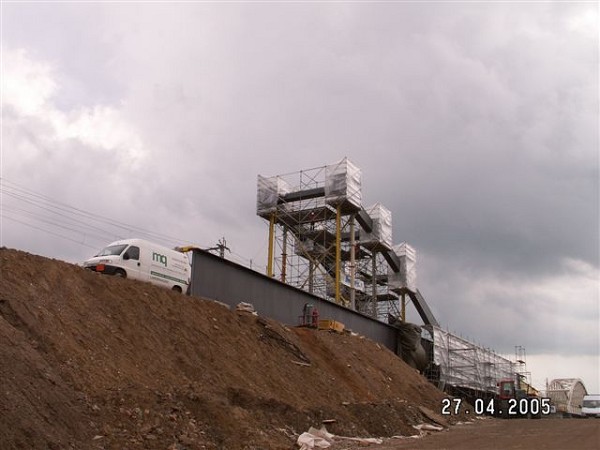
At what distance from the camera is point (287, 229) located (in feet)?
169

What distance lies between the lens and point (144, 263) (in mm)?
22188

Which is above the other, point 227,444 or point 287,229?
point 287,229

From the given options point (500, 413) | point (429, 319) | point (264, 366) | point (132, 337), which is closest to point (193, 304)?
point (264, 366)

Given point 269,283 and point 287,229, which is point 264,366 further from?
point 287,229

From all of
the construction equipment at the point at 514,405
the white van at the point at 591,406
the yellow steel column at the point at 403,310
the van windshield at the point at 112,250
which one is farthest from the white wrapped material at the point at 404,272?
the van windshield at the point at 112,250

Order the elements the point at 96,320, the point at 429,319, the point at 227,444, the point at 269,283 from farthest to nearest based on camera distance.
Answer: the point at 429,319
the point at 269,283
the point at 96,320
the point at 227,444

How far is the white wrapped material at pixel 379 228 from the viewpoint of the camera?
53.2 metres

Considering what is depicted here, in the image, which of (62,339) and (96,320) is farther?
(96,320)

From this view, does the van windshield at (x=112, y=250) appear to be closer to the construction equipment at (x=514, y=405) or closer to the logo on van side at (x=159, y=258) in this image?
the logo on van side at (x=159, y=258)

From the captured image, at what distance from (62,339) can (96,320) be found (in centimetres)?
220

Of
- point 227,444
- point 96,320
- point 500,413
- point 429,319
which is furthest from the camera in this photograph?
point 429,319

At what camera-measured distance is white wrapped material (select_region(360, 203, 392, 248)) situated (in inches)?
2093

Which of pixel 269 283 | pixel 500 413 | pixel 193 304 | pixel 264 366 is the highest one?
pixel 269 283

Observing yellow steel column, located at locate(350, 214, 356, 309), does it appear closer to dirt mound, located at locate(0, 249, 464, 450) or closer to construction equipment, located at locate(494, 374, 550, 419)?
construction equipment, located at locate(494, 374, 550, 419)
